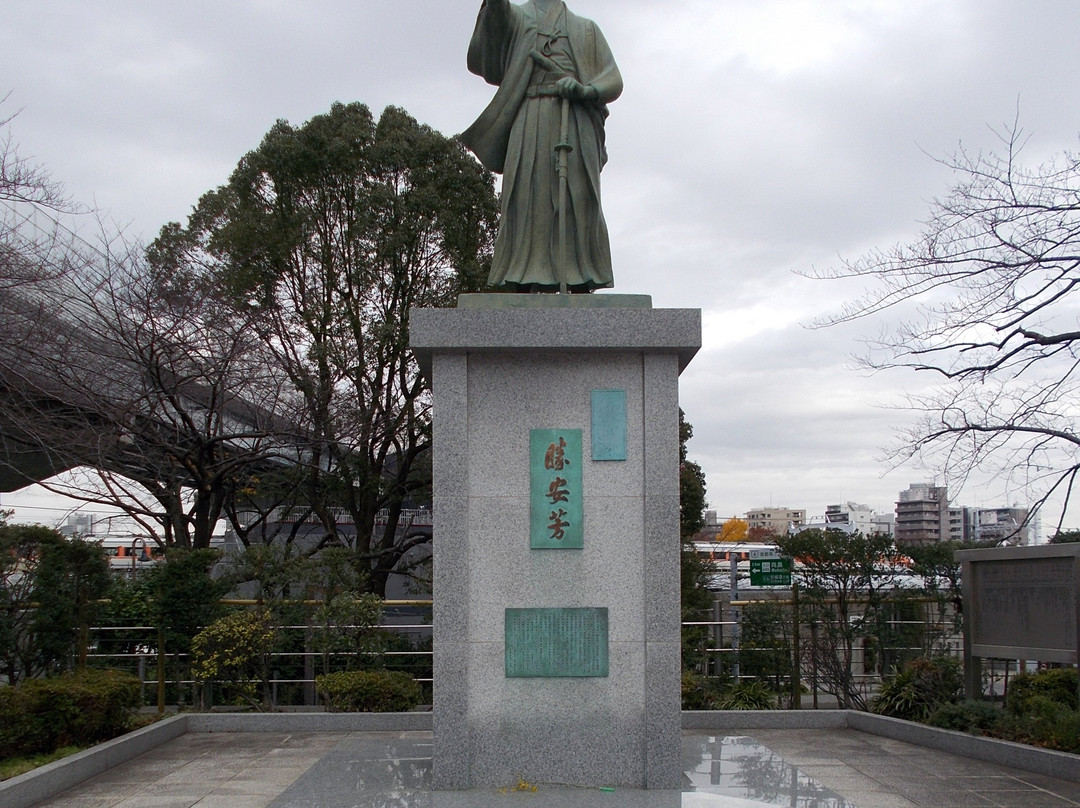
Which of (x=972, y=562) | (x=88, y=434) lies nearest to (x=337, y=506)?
(x=88, y=434)

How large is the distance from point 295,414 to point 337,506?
166 inches

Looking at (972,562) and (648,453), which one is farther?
(972,562)

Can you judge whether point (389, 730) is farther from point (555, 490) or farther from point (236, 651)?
point (555, 490)

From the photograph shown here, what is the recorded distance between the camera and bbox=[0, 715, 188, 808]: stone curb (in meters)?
6.53

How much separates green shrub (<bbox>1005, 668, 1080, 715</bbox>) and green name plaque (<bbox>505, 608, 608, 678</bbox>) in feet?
14.3

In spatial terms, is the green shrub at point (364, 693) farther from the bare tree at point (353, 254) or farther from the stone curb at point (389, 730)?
the bare tree at point (353, 254)

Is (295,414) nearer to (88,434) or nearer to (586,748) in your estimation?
(88,434)

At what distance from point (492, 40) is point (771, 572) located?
7.29 metres

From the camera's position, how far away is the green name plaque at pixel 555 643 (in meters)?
6.38

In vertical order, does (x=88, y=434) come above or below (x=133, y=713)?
above

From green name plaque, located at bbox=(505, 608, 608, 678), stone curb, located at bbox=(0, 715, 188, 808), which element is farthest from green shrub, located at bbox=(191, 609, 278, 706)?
green name plaque, located at bbox=(505, 608, 608, 678)

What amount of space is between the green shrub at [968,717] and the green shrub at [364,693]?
522 centimetres

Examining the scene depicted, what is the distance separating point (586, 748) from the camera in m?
6.33

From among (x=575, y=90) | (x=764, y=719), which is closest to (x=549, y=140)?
(x=575, y=90)
